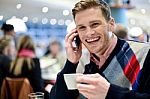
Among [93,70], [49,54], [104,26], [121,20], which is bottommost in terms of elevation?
[49,54]

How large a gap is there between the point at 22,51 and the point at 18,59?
118 millimetres

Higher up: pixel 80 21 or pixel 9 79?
pixel 80 21

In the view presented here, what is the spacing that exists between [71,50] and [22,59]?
74.0 inches

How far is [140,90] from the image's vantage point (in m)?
1.48

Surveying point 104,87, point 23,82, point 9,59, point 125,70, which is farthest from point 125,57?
point 9,59

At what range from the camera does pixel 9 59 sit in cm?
357

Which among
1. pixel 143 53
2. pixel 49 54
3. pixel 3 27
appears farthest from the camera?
pixel 49 54

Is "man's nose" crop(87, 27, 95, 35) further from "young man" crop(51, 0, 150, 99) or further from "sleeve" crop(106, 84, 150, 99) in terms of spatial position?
"sleeve" crop(106, 84, 150, 99)

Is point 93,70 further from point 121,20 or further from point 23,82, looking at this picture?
point 121,20

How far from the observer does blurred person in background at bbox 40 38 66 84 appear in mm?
4715

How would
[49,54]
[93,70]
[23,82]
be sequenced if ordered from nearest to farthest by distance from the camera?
1. [93,70]
2. [23,82]
3. [49,54]

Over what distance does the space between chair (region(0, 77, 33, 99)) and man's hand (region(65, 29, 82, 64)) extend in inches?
33.9

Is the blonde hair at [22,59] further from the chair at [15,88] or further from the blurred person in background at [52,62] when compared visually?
the blurred person in background at [52,62]

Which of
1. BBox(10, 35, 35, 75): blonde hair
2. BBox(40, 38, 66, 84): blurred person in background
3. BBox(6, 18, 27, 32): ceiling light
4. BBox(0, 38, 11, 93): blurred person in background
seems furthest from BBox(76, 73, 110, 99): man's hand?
BBox(40, 38, 66, 84): blurred person in background
